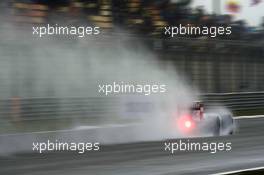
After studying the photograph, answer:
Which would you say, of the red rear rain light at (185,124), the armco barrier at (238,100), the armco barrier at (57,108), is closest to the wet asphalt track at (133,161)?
the red rear rain light at (185,124)

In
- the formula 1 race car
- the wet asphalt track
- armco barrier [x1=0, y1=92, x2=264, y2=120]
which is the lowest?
the wet asphalt track

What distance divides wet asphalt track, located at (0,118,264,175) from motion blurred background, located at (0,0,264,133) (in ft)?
10.6

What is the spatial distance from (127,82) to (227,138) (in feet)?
11.7

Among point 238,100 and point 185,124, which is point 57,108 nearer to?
point 185,124

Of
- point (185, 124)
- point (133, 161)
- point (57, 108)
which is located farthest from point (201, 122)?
point (57, 108)

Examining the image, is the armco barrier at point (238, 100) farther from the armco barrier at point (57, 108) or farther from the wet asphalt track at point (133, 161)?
the wet asphalt track at point (133, 161)

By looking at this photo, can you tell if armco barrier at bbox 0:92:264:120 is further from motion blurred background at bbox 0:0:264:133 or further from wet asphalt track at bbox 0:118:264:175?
wet asphalt track at bbox 0:118:264:175

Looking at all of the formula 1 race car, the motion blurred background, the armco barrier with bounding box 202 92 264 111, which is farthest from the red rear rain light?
the armco barrier with bounding box 202 92 264 111

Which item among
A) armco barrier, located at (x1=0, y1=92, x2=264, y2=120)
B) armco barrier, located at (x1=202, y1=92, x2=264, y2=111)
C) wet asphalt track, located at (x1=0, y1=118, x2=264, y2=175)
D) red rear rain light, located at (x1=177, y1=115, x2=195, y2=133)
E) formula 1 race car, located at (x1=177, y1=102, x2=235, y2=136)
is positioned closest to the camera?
wet asphalt track, located at (x1=0, y1=118, x2=264, y2=175)

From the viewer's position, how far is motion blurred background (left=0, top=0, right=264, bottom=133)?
1373 cm

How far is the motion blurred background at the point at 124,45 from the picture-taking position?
13734 millimetres

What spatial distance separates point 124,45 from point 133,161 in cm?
668

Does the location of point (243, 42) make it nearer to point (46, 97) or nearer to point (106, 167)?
point (46, 97)

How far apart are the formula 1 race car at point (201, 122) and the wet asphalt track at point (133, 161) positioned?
2.10 feet
